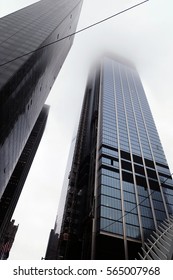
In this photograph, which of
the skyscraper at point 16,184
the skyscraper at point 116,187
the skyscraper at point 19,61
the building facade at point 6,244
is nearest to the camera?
the skyscraper at point 19,61

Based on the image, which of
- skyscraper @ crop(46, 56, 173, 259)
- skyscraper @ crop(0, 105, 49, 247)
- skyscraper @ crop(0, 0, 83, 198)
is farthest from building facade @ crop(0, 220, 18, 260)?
skyscraper @ crop(0, 0, 83, 198)

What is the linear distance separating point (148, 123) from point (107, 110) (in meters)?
24.7

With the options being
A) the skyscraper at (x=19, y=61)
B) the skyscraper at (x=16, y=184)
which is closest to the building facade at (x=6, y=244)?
the skyscraper at (x=16, y=184)

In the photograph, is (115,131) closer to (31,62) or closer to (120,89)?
(120,89)

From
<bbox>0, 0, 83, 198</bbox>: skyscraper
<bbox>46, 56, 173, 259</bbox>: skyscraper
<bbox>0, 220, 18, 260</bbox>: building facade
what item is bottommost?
<bbox>0, 220, 18, 260</bbox>: building facade

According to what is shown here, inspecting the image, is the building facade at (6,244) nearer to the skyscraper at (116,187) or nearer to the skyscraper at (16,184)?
the skyscraper at (16,184)

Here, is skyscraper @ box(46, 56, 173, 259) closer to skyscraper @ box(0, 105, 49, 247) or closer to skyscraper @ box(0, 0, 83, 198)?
skyscraper @ box(0, 105, 49, 247)

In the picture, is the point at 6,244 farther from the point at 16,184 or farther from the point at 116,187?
the point at 16,184

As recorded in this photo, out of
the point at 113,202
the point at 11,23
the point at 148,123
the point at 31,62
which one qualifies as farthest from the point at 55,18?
the point at 148,123

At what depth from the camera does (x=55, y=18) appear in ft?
184

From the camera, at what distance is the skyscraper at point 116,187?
6469 centimetres

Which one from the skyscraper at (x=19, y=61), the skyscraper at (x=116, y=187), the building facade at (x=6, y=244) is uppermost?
the skyscraper at (x=19, y=61)

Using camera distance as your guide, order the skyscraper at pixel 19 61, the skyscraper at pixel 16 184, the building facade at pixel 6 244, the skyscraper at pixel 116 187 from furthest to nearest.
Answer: the skyscraper at pixel 16 184
the building facade at pixel 6 244
the skyscraper at pixel 116 187
the skyscraper at pixel 19 61

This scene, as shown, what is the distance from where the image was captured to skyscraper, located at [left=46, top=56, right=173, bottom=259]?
212ft
